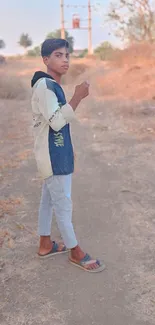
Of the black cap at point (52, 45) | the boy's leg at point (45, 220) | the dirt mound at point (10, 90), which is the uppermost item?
the black cap at point (52, 45)

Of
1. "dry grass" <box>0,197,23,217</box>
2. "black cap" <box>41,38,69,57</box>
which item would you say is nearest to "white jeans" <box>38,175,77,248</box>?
"black cap" <box>41,38,69,57</box>

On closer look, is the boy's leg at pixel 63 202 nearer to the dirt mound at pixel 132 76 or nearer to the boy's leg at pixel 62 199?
the boy's leg at pixel 62 199

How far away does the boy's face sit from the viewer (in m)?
2.56

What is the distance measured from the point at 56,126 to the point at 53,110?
0.09 metres

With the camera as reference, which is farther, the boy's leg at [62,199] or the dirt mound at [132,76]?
the dirt mound at [132,76]

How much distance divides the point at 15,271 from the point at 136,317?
2.94 ft

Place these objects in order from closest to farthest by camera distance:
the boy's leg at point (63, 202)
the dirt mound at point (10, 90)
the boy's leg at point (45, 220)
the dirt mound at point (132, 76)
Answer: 1. the boy's leg at point (63, 202)
2. the boy's leg at point (45, 220)
3. the dirt mound at point (132, 76)
4. the dirt mound at point (10, 90)

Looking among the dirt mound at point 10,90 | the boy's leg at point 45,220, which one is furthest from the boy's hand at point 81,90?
the dirt mound at point 10,90

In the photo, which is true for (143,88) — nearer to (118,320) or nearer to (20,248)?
(20,248)

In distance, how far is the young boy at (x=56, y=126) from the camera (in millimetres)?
2463

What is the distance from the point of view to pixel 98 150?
6250 millimetres

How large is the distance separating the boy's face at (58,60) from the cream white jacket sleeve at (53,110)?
0.16 m

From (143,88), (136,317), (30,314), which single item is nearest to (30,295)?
(30,314)

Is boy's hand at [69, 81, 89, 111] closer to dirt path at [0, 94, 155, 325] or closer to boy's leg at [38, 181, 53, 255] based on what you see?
boy's leg at [38, 181, 53, 255]
